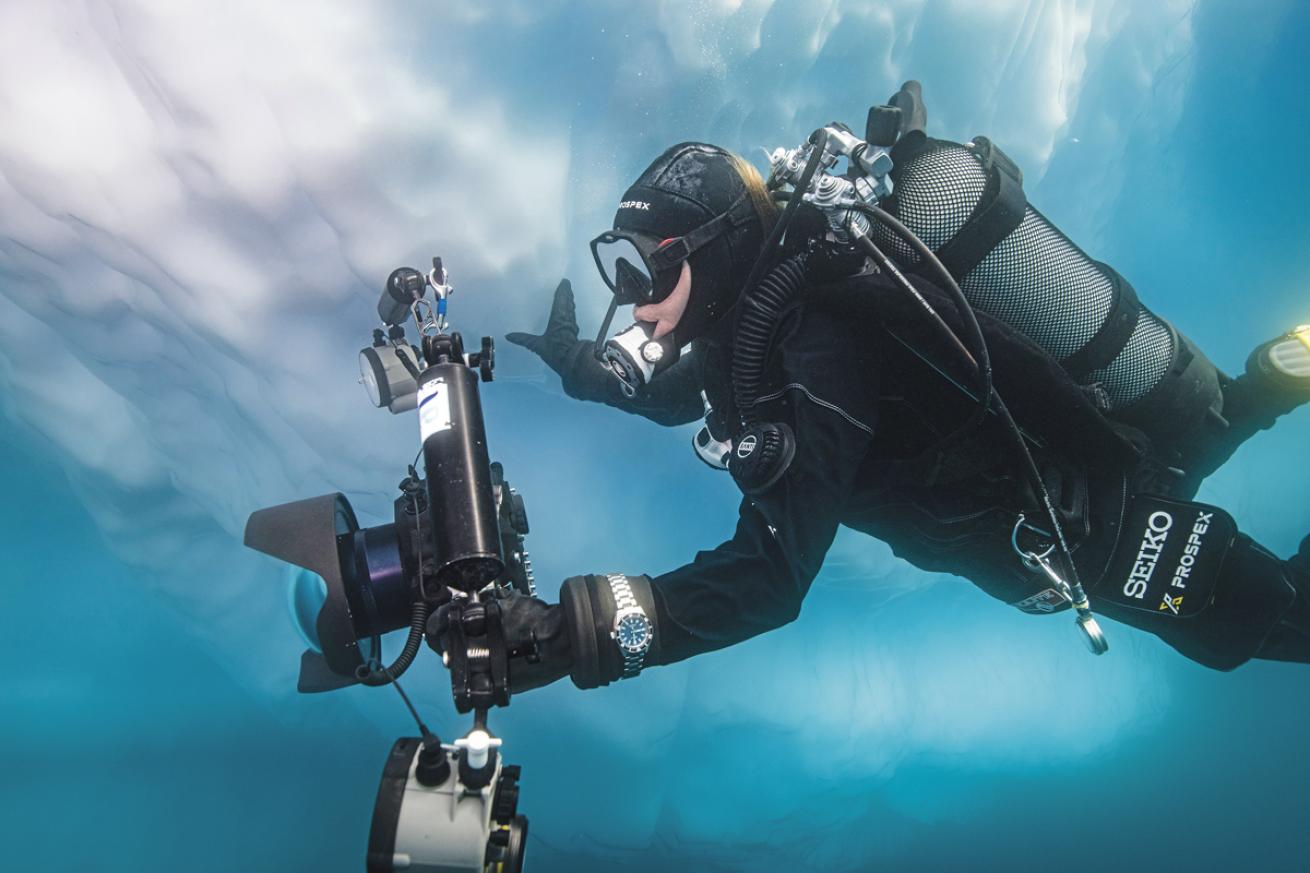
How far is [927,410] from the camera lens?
8.83ft

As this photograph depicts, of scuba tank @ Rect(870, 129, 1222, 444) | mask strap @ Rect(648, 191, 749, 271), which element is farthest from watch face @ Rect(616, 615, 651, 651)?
scuba tank @ Rect(870, 129, 1222, 444)

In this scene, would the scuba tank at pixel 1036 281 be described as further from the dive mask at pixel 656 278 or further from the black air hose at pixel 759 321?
the dive mask at pixel 656 278

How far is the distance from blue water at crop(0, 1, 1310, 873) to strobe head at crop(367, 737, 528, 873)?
19.9 ft

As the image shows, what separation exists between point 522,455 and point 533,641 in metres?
7.59

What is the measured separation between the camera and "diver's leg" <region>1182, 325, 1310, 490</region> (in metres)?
3.35

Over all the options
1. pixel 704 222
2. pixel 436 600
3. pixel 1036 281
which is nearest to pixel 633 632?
pixel 436 600

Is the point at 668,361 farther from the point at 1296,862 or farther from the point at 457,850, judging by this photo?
the point at 1296,862

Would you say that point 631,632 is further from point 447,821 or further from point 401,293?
point 401,293

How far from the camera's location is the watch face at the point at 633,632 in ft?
6.50

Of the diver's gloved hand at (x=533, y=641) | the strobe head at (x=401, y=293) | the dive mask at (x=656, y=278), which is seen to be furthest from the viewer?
the dive mask at (x=656, y=278)

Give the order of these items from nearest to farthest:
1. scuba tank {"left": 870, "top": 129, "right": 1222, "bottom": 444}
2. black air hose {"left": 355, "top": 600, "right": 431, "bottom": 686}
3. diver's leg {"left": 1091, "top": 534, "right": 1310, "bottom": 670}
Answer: black air hose {"left": 355, "top": 600, "right": 431, "bottom": 686}
scuba tank {"left": 870, "top": 129, "right": 1222, "bottom": 444}
diver's leg {"left": 1091, "top": 534, "right": 1310, "bottom": 670}

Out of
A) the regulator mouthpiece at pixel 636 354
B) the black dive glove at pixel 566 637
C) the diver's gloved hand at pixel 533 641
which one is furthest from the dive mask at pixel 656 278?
the diver's gloved hand at pixel 533 641

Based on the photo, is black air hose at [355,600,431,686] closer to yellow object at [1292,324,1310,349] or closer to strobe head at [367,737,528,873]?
strobe head at [367,737,528,873]

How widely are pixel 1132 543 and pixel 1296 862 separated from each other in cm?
2252
